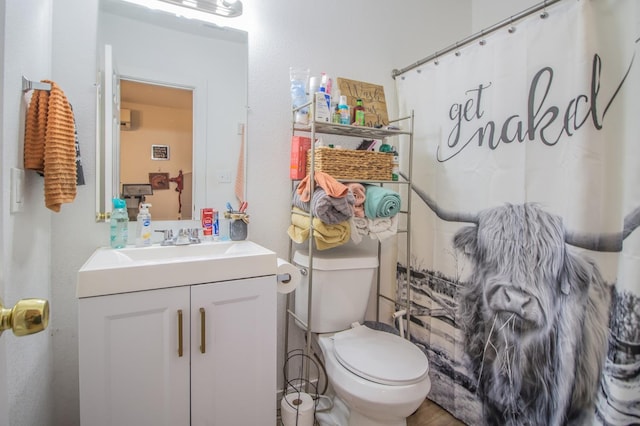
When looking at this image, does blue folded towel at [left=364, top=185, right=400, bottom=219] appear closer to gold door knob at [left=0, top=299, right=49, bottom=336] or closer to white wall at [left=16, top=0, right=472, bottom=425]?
white wall at [left=16, top=0, right=472, bottom=425]

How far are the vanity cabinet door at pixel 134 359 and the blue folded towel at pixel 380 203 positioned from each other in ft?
2.83

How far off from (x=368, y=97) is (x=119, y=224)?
1354 mm

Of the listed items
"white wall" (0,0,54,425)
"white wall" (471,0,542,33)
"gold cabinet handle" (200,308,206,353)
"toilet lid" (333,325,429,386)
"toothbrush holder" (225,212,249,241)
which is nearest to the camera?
"white wall" (0,0,54,425)

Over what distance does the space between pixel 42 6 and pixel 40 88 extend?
1.28ft

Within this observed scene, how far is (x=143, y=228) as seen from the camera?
1464 mm

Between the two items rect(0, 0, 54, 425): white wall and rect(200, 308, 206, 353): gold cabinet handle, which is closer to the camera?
rect(0, 0, 54, 425): white wall

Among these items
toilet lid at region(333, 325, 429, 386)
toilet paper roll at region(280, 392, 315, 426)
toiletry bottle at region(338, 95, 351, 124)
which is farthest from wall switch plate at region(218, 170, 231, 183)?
toilet paper roll at region(280, 392, 315, 426)

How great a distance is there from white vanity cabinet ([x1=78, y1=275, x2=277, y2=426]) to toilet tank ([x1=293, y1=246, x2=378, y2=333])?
1.19 ft

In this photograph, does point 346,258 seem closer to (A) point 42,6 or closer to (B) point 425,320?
(B) point 425,320

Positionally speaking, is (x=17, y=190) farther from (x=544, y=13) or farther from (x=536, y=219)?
(x=544, y=13)

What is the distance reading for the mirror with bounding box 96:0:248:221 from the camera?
144cm

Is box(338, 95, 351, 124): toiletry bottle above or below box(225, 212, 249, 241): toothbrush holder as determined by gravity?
above

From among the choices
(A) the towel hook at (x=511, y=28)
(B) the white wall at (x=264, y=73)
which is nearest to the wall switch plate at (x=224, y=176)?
(B) the white wall at (x=264, y=73)

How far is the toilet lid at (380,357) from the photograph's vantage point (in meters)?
1.29
